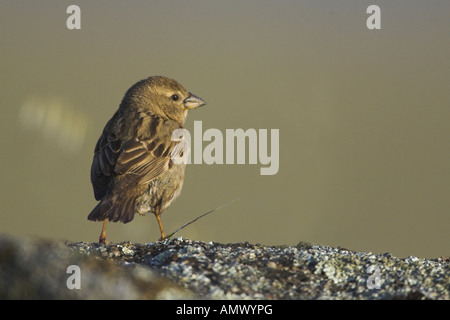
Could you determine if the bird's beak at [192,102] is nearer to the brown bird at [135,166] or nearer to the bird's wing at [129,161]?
the brown bird at [135,166]

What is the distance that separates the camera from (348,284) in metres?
4.78

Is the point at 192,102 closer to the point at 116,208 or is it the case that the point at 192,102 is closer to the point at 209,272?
the point at 116,208

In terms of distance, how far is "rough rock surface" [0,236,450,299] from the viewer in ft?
12.2

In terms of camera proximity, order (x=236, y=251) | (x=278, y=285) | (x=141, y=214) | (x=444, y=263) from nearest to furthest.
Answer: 1. (x=278, y=285)
2. (x=236, y=251)
3. (x=444, y=263)
4. (x=141, y=214)

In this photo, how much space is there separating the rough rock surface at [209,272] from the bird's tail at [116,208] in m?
0.69

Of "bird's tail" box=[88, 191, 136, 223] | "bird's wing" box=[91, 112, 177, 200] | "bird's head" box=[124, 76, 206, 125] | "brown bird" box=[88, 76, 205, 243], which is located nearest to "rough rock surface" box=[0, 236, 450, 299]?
"bird's tail" box=[88, 191, 136, 223]

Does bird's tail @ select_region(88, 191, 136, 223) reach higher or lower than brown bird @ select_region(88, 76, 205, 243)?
lower

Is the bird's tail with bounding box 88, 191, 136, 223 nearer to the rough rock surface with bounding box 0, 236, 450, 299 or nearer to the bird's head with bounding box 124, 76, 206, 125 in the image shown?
the rough rock surface with bounding box 0, 236, 450, 299

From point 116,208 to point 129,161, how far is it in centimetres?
72

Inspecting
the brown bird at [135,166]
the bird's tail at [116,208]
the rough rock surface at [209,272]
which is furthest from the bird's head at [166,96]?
the rough rock surface at [209,272]
